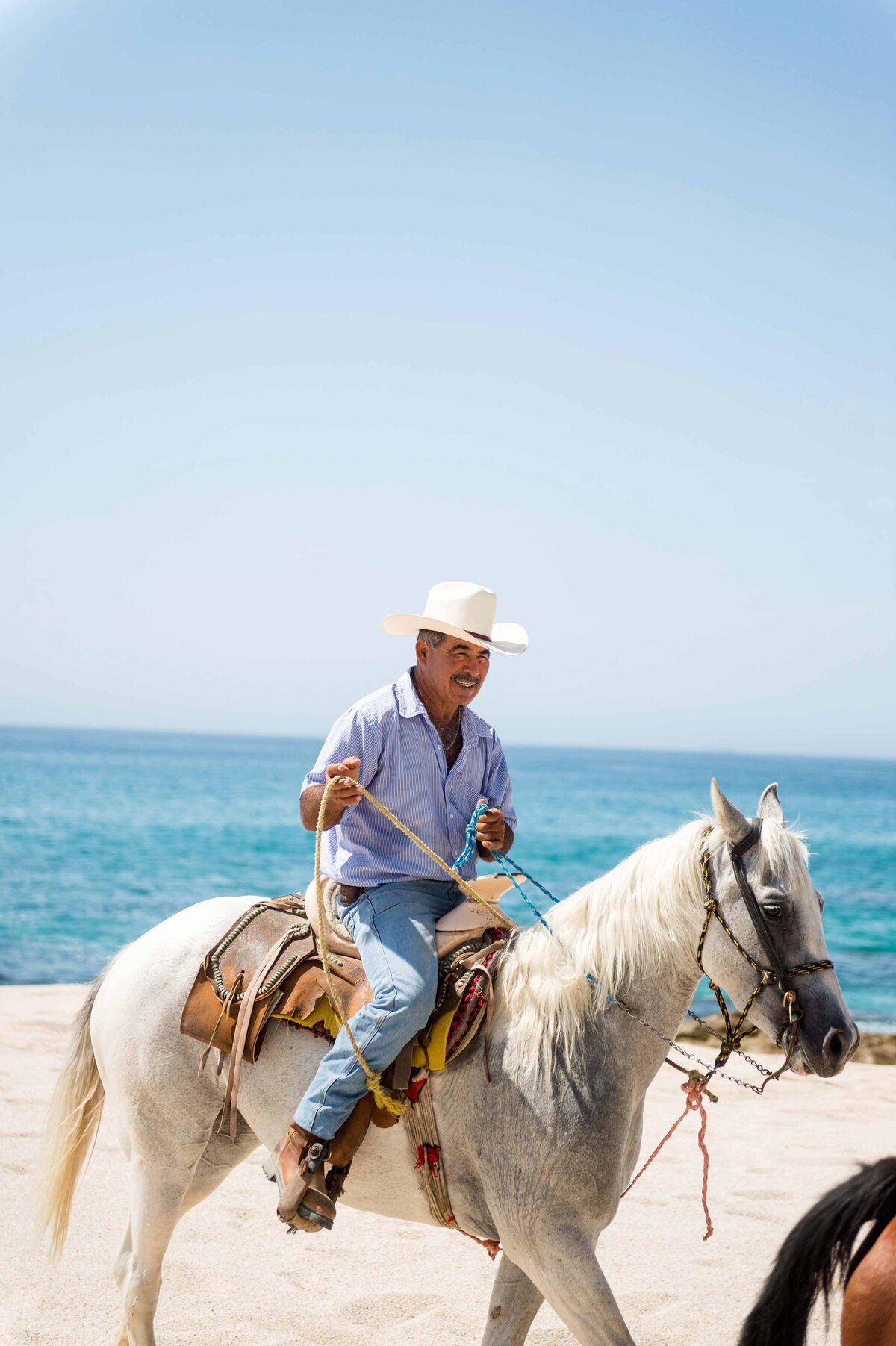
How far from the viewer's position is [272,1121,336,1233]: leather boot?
9.64 feet

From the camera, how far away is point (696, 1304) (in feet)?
→ 14.2

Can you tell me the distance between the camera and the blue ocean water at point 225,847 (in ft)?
62.5

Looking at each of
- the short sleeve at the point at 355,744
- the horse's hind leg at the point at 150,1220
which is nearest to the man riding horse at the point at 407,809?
the short sleeve at the point at 355,744

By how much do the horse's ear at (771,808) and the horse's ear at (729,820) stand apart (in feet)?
0.27

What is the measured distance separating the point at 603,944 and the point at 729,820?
0.54 m

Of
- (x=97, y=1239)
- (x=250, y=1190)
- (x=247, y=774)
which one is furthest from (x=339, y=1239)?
(x=247, y=774)

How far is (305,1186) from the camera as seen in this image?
2.93 meters

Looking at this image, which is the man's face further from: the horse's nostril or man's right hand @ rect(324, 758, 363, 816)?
the horse's nostril

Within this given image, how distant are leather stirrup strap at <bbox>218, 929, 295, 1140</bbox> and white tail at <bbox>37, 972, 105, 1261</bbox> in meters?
0.65

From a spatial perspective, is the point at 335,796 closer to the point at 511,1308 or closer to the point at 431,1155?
the point at 431,1155

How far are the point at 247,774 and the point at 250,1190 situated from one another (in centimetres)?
7367

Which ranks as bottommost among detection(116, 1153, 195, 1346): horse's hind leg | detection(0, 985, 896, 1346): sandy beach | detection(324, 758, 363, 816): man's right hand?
detection(0, 985, 896, 1346): sandy beach

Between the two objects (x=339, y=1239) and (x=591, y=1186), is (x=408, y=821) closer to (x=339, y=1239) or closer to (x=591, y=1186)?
(x=591, y=1186)

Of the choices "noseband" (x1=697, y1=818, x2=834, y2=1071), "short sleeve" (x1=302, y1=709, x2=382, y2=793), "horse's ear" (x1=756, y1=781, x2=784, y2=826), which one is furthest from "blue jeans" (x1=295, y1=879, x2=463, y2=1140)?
"horse's ear" (x1=756, y1=781, x2=784, y2=826)
